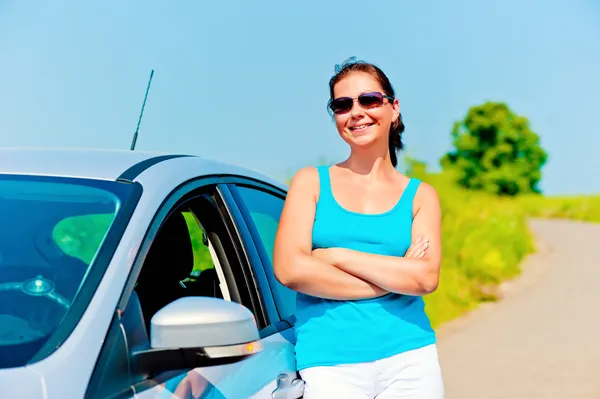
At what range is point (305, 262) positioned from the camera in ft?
10.4

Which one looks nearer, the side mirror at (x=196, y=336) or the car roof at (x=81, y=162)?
the side mirror at (x=196, y=336)

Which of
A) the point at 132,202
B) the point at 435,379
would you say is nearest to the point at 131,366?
the point at 132,202

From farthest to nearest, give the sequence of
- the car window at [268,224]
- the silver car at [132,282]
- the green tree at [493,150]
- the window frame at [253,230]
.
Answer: the green tree at [493,150] → the car window at [268,224] → the window frame at [253,230] → the silver car at [132,282]

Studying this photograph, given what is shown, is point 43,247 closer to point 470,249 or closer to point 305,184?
point 305,184

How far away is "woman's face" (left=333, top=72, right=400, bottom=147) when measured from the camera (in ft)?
11.3

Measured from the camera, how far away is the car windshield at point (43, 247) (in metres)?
2.41

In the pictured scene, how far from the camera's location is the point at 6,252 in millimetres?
2744

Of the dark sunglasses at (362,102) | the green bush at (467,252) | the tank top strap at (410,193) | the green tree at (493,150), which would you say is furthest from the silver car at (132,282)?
the green tree at (493,150)

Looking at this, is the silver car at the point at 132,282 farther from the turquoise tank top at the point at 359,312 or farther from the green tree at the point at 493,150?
the green tree at the point at 493,150

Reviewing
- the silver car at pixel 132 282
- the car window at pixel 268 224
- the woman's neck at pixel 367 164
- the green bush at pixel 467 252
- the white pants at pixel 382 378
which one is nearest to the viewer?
the silver car at pixel 132 282

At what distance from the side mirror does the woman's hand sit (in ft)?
3.10

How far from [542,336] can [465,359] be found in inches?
75.5

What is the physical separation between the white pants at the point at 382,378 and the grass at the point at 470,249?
8.87 meters

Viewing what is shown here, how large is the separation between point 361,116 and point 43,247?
1251 mm
